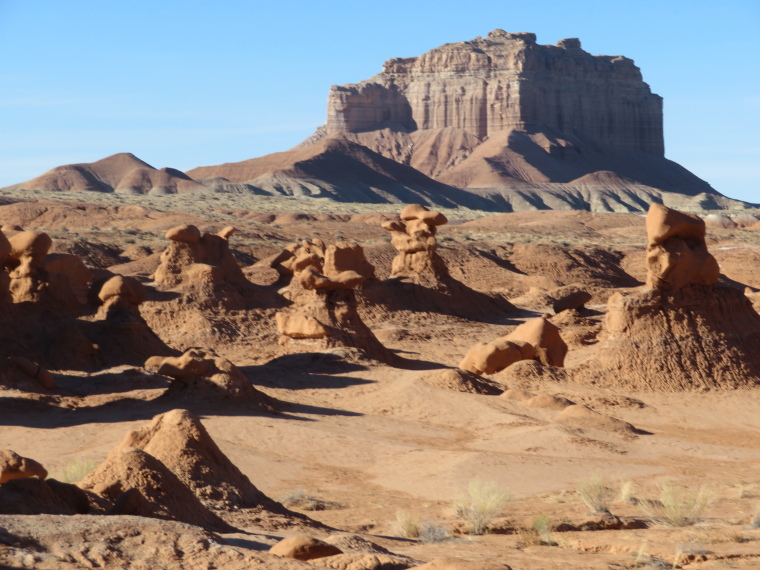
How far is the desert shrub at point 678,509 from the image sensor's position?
10.9 m

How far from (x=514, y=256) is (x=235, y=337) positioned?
24357 mm

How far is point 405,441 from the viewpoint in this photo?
56.0 ft

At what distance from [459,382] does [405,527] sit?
33.7ft

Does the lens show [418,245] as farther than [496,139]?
No

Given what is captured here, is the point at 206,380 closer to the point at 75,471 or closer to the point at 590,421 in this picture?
the point at 75,471

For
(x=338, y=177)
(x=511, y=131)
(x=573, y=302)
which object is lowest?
(x=573, y=302)

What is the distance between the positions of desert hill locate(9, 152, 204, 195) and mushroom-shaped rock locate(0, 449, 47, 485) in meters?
91.4

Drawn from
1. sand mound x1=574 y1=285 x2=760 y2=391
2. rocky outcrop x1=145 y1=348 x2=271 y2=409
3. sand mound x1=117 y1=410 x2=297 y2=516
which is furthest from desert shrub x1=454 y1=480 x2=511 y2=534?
sand mound x1=574 y1=285 x2=760 y2=391

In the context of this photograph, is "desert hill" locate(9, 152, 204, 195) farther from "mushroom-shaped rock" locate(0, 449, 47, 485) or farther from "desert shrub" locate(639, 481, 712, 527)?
"desert shrub" locate(639, 481, 712, 527)

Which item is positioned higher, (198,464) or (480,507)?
(198,464)

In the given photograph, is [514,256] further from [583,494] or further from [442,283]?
[583,494]

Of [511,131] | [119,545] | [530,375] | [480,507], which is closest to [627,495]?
[480,507]

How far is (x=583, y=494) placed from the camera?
11.8 m

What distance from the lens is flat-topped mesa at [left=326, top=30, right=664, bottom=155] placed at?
474ft
